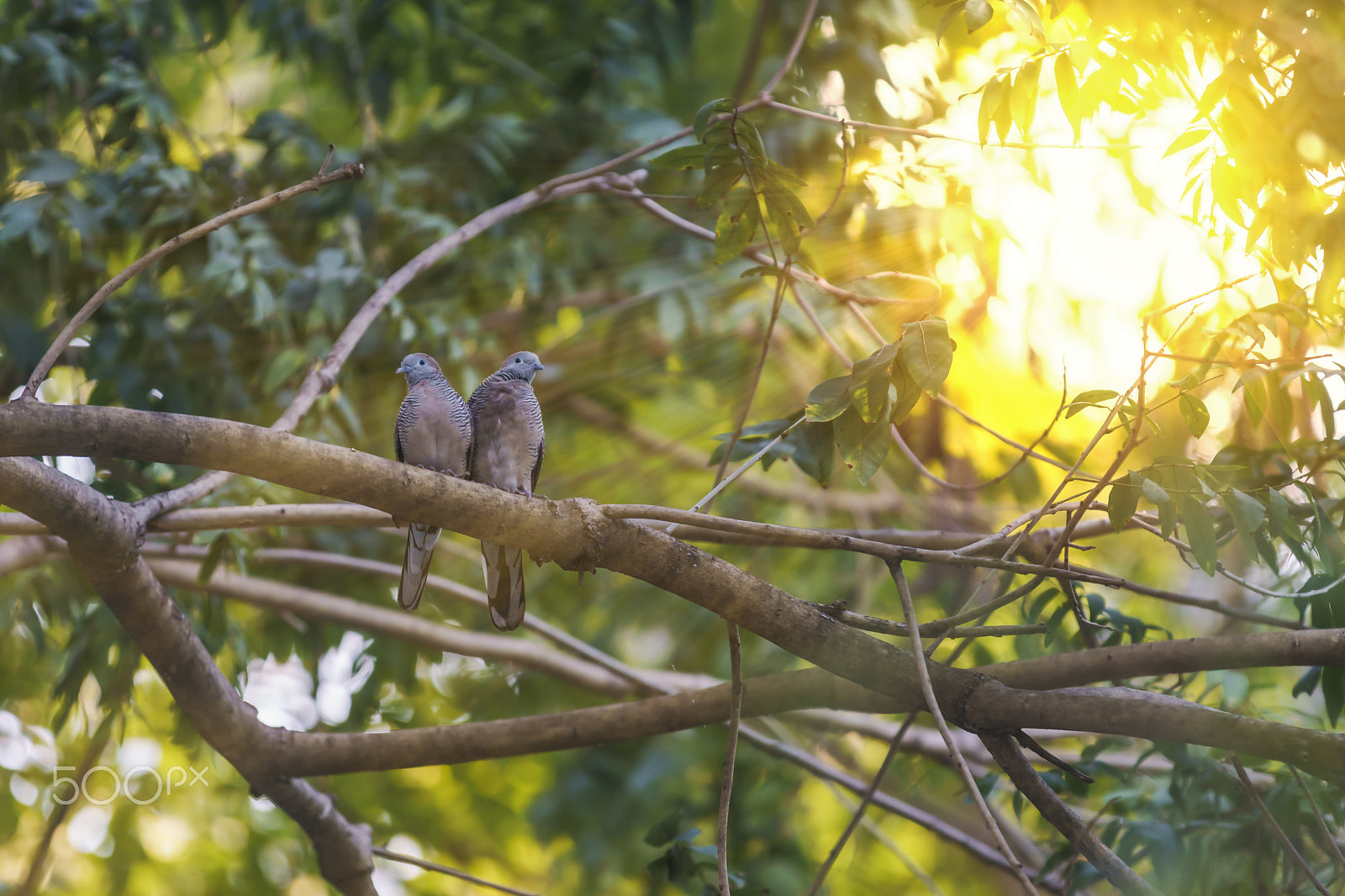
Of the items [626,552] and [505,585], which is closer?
[626,552]

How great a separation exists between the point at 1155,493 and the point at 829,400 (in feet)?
2.36

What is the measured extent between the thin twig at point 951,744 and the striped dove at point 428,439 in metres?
1.56

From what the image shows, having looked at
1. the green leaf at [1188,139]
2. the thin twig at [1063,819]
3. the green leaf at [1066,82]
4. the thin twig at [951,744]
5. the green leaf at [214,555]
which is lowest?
the green leaf at [214,555]

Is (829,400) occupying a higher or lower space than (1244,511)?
lower

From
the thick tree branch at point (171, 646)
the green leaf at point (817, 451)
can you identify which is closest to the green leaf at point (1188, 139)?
the green leaf at point (817, 451)

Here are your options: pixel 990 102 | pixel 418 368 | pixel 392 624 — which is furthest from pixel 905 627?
pixel 392 624

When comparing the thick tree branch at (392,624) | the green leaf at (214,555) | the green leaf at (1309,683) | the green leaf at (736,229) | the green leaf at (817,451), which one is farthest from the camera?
the thick tree branch at (392,624)

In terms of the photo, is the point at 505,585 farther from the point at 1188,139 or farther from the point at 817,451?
the point at 1188,139

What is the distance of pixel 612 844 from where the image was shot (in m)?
5.29

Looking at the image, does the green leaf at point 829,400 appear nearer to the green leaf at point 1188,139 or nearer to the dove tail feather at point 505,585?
the green leaf at point 1188,139

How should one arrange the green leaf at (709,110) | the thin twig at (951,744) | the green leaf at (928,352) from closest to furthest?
1. the thin twig at (951,744)
2. the green leaf at (928,352)
3. the green leaf at (709,110)

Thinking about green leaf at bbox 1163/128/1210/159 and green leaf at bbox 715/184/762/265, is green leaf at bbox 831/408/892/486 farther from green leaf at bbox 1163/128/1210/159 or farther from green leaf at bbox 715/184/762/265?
green leaf at bbox 1163/128/1210/159

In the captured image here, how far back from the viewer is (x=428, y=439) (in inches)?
126

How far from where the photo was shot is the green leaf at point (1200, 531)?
2.04 metres
